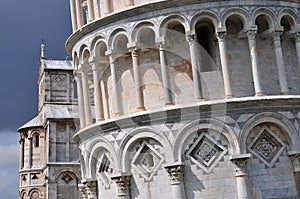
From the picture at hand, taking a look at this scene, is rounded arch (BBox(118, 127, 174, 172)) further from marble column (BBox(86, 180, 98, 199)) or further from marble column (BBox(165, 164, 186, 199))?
marble column (BBox(86, 180, 98, 199))

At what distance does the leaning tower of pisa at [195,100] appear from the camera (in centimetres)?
1245

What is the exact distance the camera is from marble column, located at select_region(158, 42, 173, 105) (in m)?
13.0

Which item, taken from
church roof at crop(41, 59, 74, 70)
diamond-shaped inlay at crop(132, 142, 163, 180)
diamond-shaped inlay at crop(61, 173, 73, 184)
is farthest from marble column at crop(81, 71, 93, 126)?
church roof at crop(41, 59, 74, 70)

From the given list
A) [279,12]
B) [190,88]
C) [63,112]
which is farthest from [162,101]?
[63,112]

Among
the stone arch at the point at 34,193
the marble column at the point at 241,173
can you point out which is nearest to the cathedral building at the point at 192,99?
the marble column at the point at 241,173

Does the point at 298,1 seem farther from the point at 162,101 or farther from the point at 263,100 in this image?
the point at 162,101

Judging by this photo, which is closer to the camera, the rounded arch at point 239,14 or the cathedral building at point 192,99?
the cathedral building at point 192,99

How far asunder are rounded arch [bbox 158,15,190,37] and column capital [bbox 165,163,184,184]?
12.0 feet

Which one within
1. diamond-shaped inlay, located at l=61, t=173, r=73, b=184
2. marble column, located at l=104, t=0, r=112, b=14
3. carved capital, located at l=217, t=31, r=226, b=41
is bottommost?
A: diamond-shaped inlay, located at l=61, t=173, r=73, b=184

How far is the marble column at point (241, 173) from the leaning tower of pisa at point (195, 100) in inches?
1.0

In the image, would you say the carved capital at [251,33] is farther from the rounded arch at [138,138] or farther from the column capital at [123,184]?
the column capital at [123,184]

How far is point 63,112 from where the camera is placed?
31859mm

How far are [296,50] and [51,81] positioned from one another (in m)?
22.7

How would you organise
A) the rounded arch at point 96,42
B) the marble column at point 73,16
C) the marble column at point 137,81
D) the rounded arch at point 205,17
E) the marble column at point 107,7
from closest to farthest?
the rounded arch at point 205,17 < the marble column at point 137,81 < the rounded arch at point 96,42 < the marble column at point 107,7 < the marble column at point 73,16
